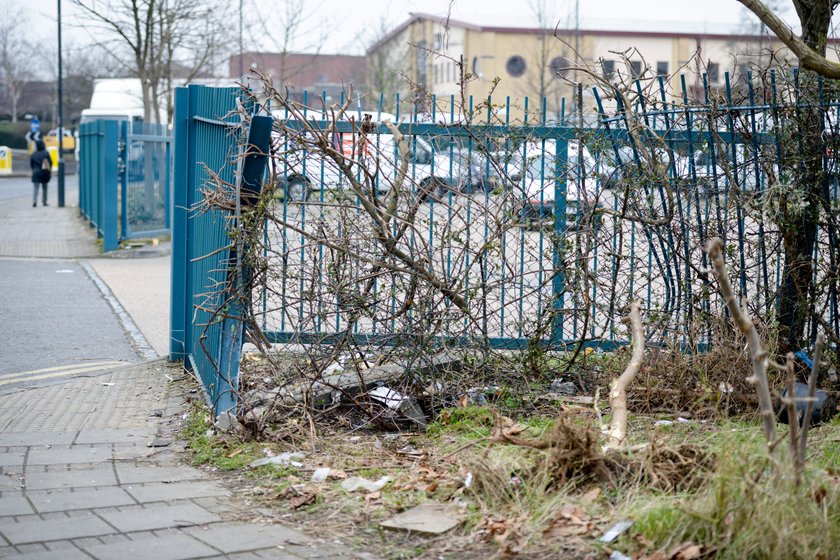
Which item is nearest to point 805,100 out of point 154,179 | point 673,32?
point 154,179

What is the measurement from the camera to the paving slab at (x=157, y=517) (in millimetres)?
4008

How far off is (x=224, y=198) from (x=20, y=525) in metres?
2.06

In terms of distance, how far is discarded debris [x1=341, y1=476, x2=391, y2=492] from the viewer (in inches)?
173

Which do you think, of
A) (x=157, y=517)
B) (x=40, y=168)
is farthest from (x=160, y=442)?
(x=40, y=168)

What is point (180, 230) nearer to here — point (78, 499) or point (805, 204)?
point (78, 499)

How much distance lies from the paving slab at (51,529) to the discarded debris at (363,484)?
41.2 inches

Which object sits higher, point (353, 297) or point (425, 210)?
point (425, 210)

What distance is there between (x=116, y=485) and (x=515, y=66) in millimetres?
51217

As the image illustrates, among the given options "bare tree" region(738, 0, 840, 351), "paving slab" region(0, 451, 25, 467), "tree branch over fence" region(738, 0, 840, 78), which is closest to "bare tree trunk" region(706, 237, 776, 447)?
"tree branch over fence" region(738, 0, 840, 78)

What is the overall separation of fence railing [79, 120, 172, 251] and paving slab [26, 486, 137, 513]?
1183cm

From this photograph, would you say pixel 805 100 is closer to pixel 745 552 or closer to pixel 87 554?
pixel 745 552

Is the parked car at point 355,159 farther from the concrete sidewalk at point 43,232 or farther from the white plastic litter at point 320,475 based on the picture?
the concrete sidewalk at point 43,232

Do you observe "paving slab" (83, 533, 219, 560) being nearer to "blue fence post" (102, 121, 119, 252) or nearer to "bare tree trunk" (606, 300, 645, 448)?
"bare tree trunk" (606, 300, 645, 448)

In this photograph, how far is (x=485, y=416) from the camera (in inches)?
214
